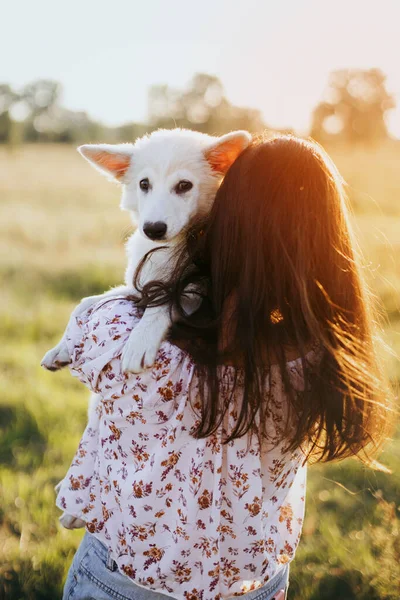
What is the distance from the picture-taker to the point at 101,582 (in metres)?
1.61

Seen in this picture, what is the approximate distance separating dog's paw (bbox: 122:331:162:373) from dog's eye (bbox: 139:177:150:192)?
1.08 metres

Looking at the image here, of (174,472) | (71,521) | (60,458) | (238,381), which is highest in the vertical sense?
(238,381)

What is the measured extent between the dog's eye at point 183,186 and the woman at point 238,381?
2.67ft

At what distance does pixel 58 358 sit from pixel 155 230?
0.54 m

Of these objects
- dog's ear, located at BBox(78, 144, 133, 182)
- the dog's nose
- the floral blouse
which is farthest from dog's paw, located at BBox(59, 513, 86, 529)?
dog's ear, located at BBox(78, 144, 133, 182)

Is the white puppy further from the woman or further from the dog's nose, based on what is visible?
the woman

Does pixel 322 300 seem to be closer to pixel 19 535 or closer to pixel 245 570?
pixel 245 570

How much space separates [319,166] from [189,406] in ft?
2.08

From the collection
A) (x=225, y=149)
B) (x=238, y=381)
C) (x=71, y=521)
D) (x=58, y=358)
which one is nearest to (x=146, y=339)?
(x=238, y=381)

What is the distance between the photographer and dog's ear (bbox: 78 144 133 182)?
96.6 inches

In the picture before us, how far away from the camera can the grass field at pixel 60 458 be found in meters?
2.61

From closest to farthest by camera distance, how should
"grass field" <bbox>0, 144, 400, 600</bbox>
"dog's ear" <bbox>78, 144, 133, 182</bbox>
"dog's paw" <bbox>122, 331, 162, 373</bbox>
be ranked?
"dog's paw" <bbox>122, 331, 162, 373</bbox> < "dog's ear" <bbox>78, 144, 133, 182</bbox> < "grass field" <bbox>0, 144, 400, 600</bbox>

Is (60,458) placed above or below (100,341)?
below

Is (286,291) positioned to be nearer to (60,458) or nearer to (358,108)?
(60,458)
